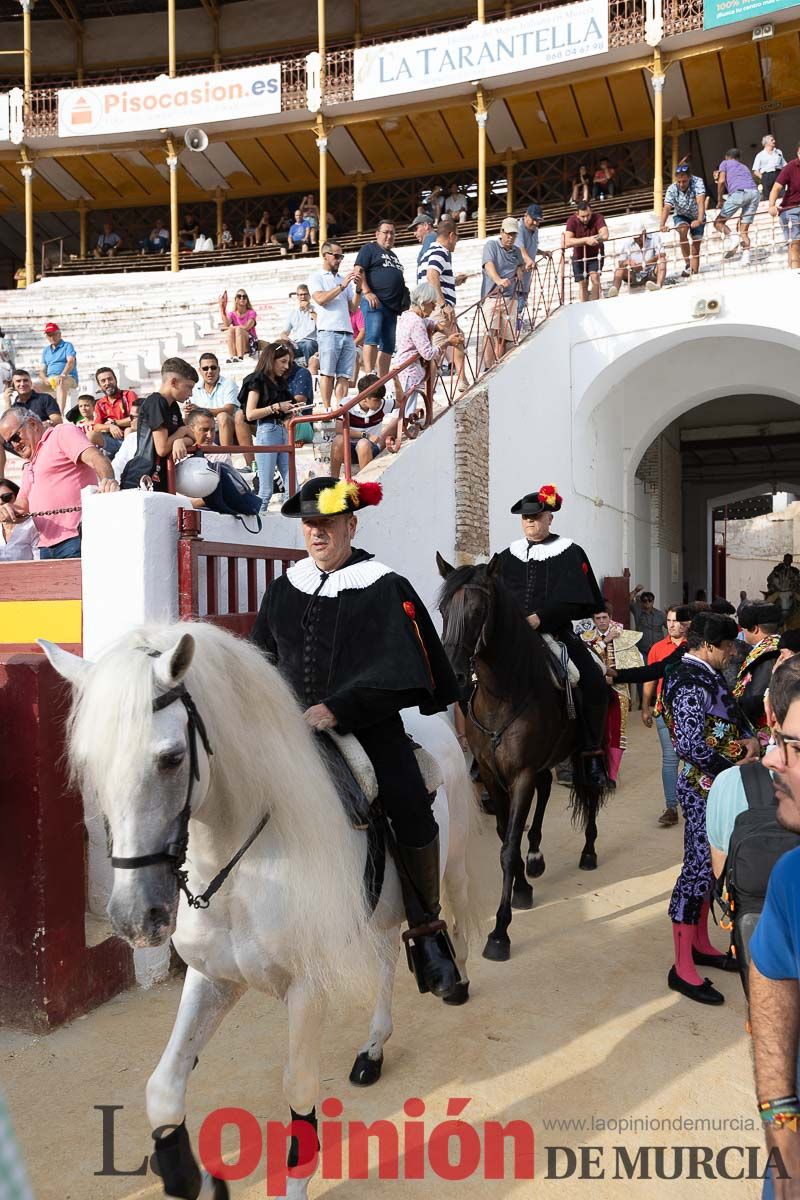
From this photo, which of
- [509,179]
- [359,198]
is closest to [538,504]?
[509,179]

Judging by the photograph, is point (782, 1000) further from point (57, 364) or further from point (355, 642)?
point (57, 364)

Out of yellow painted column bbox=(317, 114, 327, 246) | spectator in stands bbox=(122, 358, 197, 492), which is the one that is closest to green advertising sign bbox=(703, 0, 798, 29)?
yellow painted column bbox=(317, 114, 327, 246)

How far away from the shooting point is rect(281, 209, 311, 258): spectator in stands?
64.6ft

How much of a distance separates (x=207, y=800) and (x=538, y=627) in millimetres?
3847

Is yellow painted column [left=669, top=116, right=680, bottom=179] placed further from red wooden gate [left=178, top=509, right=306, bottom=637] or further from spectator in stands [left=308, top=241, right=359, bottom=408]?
red wooden gate [left=178, top=509, right=306, bottom=637]

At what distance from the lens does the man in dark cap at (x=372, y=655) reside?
10.8ft

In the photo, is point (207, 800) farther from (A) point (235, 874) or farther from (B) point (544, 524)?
(B) point (544, 524)

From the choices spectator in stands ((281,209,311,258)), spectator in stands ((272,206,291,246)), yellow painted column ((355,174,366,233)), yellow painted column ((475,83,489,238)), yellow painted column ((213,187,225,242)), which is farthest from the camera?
yellow painted column ((213,187,225,242))

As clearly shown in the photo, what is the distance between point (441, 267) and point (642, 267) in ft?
18.3

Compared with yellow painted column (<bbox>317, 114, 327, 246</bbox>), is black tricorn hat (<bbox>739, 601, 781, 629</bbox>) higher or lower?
lower

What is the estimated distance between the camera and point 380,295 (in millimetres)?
9430

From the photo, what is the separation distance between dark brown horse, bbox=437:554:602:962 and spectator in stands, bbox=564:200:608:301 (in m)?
9.70

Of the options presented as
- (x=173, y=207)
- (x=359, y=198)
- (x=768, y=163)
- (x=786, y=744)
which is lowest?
(x=786, y=744)

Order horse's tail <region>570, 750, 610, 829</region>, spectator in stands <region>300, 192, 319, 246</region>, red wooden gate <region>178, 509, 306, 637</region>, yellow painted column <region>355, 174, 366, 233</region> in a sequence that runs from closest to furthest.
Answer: red wooden gate <region>178, 509, 306, 637</region> < horse's tail <region>570, 750, 610, 829</region> < spectator in stands <region>300, 192, 319, 246</region> < yellow painted column <region>355, 174, 366, 233</region>
